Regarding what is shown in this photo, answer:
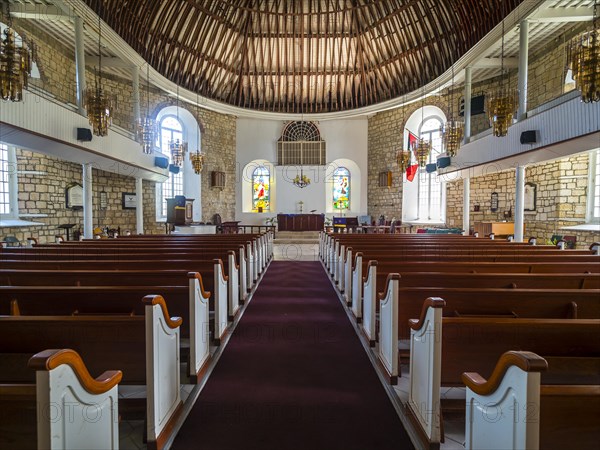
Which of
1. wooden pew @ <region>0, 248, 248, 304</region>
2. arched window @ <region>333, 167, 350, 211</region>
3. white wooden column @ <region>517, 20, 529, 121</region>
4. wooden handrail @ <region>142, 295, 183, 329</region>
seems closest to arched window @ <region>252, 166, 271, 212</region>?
arched window @ <region>333, 167, 350, 211</region>

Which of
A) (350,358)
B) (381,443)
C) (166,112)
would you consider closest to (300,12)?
(166,112)

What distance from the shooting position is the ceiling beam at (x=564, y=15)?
7.31 meters

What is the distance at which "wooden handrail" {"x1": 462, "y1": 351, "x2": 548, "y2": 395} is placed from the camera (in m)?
1.13

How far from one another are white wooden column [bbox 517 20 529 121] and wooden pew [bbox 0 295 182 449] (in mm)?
8785

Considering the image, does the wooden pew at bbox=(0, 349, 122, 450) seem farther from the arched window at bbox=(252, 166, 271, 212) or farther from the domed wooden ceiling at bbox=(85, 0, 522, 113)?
the arched window at bbox=(252, 166, 271, 212)

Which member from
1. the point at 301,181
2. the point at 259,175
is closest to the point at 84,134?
the point at 301,181

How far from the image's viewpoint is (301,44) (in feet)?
46.7

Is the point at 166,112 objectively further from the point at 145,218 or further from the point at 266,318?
the point at 266,318

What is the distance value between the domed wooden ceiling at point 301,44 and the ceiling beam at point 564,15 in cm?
111

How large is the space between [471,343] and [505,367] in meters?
0.85

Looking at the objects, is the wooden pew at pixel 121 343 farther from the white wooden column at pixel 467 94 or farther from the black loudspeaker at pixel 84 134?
the white wooden column at pixel 467 94

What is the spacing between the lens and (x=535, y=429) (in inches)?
45.5

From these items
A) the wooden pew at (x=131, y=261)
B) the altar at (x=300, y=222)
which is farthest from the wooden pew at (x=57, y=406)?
the altar at (x=300, y=222)

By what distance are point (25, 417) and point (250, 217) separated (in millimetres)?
15804
